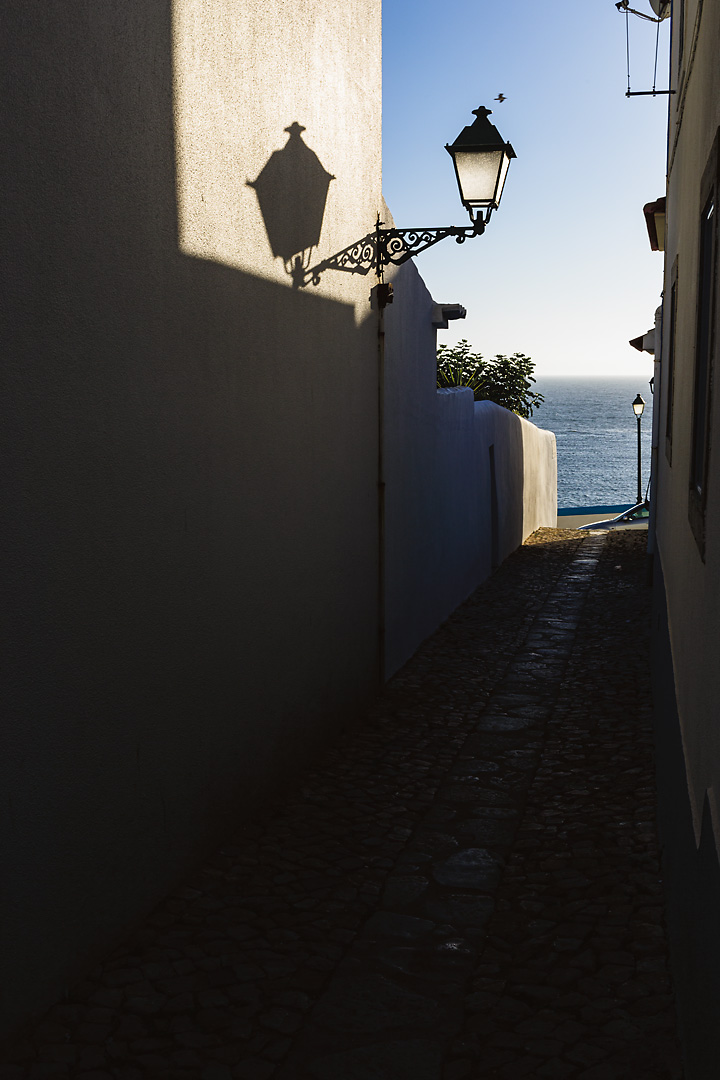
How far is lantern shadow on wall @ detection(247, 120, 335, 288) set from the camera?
199 inches

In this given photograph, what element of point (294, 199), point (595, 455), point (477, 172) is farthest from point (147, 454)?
point (595, 455)

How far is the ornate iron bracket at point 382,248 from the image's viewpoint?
20.5 ft

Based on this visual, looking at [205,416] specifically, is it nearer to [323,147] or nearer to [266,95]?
[266,95]

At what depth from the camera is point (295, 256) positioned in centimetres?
542

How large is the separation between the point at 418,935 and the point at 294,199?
12.8 ft

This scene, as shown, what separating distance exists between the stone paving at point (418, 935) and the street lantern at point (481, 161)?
140 inches

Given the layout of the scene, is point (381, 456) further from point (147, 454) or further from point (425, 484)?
point (147, 454)

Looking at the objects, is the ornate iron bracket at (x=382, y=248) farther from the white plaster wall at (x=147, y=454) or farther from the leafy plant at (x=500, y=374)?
the leafy plant at (x=500, y=374)

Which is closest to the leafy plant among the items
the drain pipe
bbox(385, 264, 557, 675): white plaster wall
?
bbox(385, 264, 557, 675): white plaster wall

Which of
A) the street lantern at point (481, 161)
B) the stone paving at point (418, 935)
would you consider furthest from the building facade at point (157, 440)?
the street lantern at point (481, 161)

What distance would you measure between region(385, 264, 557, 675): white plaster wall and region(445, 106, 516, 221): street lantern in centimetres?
142

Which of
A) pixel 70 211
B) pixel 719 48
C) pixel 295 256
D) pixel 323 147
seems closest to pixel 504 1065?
pixel 70 211

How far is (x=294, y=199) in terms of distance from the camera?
5.41 metres

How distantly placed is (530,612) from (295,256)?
20.8 ft
